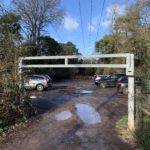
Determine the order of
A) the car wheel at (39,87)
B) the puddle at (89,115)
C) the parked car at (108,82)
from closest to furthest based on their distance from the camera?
1. the puddle at (89,115)
2. the car wheel at (39,87)
3. the parked car at (108,82)

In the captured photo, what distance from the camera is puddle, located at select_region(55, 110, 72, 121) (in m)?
13.0

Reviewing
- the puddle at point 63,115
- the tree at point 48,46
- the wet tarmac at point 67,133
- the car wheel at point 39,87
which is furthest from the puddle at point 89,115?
the tree at point 48,46

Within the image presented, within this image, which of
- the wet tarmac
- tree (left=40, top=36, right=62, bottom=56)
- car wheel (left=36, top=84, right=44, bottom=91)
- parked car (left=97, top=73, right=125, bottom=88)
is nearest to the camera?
the wet tarmac

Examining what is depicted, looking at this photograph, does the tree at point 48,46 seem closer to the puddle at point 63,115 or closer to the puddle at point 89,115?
the puddle at point 89,115

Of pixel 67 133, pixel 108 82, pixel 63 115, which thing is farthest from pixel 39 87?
pixel 67 133

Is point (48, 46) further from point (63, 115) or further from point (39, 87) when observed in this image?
point (63, 115)

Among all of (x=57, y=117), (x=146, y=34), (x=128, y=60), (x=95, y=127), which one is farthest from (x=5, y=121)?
(x=146, y=34)

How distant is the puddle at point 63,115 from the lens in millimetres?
13008

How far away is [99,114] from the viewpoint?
1438cm

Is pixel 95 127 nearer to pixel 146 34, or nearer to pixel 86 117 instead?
pixel 86 117

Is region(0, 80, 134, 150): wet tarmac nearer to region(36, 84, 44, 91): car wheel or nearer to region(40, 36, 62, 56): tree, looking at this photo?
region(36, 84, 44, 91): car wheel

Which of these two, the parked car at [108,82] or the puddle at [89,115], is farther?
the parked car at [108,82]

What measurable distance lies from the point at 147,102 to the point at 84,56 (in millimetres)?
5308

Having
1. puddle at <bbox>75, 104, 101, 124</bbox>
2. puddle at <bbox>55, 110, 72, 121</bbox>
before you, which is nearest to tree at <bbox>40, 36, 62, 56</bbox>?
puddle at <bbox>75, 104, 101, 124</bbox>
